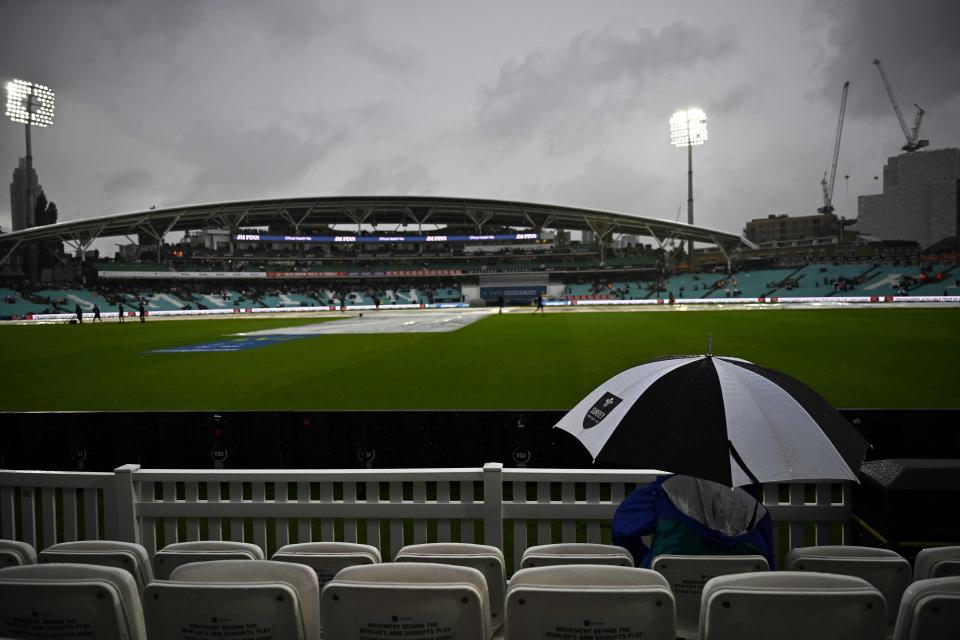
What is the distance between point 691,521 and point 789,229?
595ft

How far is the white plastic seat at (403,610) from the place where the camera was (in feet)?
6.84

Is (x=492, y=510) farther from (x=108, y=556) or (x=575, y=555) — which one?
(x=108, y=556)

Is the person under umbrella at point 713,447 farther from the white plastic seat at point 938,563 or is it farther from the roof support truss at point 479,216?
the roof support truss at point 479,216

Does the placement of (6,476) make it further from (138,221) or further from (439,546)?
(138,221)

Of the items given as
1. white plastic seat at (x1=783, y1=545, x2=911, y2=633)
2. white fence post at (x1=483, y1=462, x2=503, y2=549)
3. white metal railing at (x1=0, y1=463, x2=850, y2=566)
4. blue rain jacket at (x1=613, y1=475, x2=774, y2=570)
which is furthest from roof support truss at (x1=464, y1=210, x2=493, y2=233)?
white plastic seat at (x1=783, y1=545, x2=911, y2=633)

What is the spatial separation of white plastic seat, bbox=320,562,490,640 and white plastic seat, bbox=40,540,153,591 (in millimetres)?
1460

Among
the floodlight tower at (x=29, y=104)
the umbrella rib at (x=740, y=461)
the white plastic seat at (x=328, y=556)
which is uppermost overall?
the floodlight tower at (x=29, y=104)

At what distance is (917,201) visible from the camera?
144 m

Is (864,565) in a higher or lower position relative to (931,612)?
lower

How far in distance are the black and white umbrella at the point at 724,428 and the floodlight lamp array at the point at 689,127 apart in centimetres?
7967

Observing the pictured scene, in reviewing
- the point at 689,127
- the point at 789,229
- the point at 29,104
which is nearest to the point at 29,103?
the point at 29,104

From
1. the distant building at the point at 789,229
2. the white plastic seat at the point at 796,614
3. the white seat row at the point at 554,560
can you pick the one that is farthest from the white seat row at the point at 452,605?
the distant building at the point at 789,229

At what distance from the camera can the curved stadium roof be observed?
74.7m

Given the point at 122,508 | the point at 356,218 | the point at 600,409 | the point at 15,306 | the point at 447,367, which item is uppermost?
the point at 356,218
